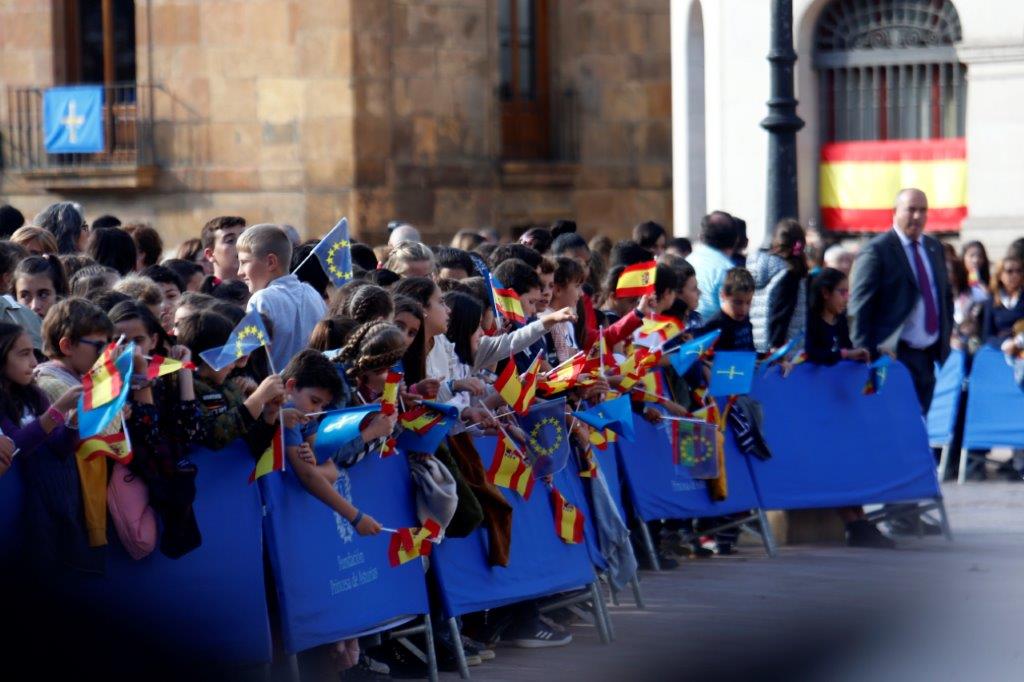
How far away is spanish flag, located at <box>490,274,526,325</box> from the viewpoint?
8.46 meters

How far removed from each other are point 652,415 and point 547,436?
1.68 meters

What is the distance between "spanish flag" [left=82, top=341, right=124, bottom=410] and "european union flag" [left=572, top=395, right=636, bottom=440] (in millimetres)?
2824

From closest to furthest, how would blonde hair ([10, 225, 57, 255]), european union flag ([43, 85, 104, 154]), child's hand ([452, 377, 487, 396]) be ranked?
child's hand ([452, 377, 487, 396]) < blonde hair ([10, 225, 57, 255]) < european union flag ([43, 85, 104, 154])

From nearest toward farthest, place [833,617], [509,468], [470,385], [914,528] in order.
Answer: [833,617], [470,385], [509,468], [914,528]

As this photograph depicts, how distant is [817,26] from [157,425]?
14072 mm

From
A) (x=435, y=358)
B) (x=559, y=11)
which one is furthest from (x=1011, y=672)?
(x=559, y=11)

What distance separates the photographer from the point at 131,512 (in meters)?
6.11

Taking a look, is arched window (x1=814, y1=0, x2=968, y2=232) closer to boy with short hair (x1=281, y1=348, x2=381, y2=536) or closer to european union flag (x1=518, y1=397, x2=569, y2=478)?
european union flag (x1=518, y1=397, x2=569, y2=478)

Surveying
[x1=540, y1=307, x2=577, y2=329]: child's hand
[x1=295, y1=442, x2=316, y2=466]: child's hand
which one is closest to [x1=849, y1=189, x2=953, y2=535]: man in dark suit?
[x1=540, y1=307, x2=577, y2=329]: child's hand

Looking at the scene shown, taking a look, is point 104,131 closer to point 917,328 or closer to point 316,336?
point 917,328

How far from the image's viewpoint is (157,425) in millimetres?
6223

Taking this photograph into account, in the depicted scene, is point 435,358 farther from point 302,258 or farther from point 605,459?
point 302,258

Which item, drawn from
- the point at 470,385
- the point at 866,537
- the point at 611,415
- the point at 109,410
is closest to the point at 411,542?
the point at 470,385

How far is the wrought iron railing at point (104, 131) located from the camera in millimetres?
23750
